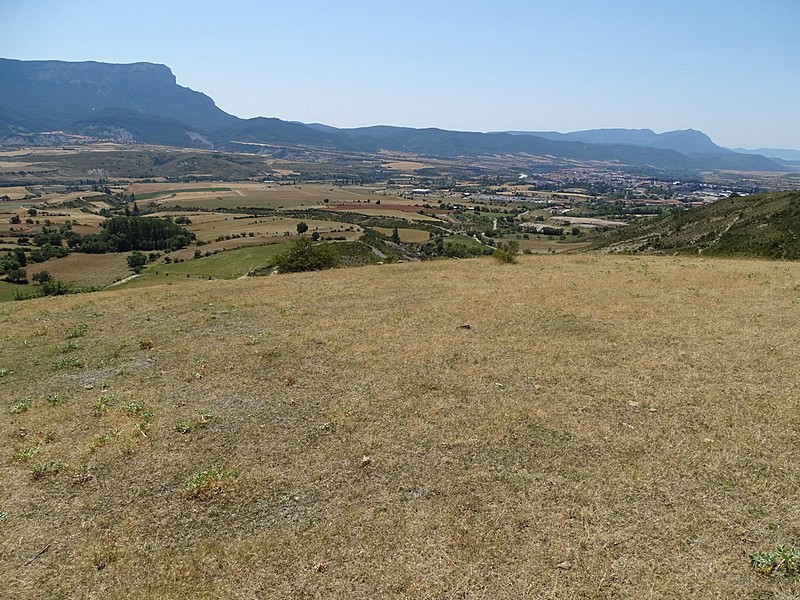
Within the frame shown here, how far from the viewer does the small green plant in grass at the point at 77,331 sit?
22.6 meters

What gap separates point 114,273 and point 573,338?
3997 inches

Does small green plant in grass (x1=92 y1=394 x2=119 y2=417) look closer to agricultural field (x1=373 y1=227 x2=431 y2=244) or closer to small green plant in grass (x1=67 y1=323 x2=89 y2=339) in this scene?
small green plant in grass (x1=67 y1=323 x2=89 y2=339)

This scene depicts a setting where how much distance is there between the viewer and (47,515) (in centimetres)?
1026

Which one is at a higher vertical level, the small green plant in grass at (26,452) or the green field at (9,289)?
the small green plant in grass at (26,452)

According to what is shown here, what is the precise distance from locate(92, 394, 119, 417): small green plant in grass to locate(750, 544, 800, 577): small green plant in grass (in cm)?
1639

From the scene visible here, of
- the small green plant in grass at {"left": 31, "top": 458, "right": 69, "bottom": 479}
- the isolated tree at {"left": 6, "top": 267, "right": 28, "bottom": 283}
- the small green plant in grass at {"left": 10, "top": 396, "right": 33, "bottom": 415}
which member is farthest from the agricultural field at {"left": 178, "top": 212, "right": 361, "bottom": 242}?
the small green plant in grass at {"left": 31, "top": 458, "right": 69, "bottom": 479}

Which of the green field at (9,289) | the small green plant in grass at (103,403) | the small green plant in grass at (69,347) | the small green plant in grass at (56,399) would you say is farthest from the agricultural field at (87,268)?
the small green plant in grass at (103,403)

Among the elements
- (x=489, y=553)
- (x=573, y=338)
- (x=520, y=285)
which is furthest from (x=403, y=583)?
(x=520, y=285)

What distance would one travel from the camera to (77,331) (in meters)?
22.9

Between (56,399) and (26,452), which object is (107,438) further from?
(56,399)

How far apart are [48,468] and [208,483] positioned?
4218 mm

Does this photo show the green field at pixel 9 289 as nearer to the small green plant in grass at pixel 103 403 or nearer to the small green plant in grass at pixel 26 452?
the small green plant in grass at pixel 103 403

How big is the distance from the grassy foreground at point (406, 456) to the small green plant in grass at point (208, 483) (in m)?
0.05

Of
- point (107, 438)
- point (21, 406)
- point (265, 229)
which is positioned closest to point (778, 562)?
point (107, 438)
